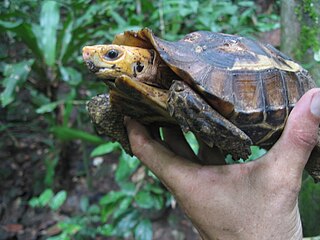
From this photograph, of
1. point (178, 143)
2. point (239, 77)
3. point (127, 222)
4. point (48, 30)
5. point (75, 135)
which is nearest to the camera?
point (239, 77)

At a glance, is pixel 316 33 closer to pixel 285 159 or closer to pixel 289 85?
pixel 289 85

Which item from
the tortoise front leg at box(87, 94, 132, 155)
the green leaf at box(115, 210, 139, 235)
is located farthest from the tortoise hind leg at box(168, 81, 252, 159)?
the green leaf at box(115, 210, 139, 235)

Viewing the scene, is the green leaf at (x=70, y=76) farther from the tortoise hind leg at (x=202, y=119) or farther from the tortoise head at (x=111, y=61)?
the tortoise hind leg at (x=202, y=119)

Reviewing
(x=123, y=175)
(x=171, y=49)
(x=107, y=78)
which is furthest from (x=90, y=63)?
(x=123, y=175)

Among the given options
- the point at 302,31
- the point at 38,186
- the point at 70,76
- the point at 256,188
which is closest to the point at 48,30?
the point at 70,76

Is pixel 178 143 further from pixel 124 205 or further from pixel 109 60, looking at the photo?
pixel 124 205

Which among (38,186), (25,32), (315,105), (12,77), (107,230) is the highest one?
(315,105)
